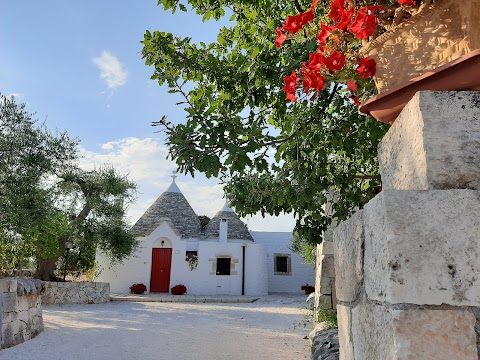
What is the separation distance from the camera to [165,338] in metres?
6.92

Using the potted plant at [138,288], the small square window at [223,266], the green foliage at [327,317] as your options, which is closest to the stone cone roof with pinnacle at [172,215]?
the small square window at [223,266]

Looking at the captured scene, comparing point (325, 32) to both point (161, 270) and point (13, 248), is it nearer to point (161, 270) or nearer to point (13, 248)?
point (13, 248)

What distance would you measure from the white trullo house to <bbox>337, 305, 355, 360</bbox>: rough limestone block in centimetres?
1829

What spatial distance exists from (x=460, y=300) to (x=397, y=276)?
0.52ft

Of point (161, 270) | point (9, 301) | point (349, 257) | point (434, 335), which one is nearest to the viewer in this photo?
point (434, 335)

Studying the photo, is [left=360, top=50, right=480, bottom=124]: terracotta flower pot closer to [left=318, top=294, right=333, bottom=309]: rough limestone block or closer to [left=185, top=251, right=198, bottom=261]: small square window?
[left=318, top=294, right=333, bottom=309]: rough limestone block

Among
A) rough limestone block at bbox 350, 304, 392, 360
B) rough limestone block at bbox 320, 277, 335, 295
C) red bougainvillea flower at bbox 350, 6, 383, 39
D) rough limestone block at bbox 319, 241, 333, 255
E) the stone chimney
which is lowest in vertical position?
rough limestone block at bbox 320, 277, 335, 295

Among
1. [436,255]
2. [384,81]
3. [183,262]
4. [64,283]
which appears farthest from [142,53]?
[183,262]

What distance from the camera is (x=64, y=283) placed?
13750 millimetres

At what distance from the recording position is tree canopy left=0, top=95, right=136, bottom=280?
954 cm

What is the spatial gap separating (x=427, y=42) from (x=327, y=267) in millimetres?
5874

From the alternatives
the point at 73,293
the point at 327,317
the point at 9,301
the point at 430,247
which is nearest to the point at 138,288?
the point at 73,293

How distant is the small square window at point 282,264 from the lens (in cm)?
2288

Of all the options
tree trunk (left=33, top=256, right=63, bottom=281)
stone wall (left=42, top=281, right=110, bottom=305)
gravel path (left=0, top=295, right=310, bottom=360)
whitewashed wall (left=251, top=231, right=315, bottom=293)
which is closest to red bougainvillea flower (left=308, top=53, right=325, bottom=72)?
gravel path (left=0, top=295, right=310, bottom=360)
